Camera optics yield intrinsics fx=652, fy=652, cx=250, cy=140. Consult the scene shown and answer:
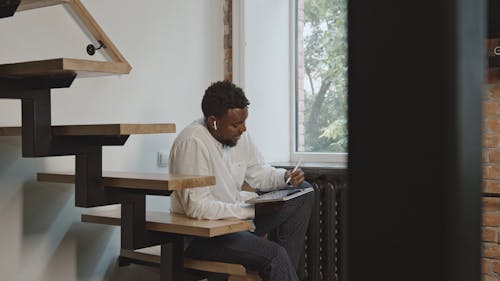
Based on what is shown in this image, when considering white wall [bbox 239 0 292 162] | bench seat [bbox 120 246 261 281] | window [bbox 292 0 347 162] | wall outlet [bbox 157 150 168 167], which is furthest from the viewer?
window [bbox 292 0 347 162]

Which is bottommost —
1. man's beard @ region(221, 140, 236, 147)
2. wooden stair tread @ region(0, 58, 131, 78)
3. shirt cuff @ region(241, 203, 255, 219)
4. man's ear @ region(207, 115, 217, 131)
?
shirt cuff @ region(241, 203, 255, 219)

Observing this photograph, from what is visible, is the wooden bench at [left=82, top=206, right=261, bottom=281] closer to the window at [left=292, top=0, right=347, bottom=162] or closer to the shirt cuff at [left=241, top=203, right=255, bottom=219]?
the shirt cuff at [left=241, top=203, right=255, bottom=219]

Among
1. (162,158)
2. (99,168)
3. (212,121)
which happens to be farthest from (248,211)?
(162,158)

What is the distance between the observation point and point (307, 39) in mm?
4324

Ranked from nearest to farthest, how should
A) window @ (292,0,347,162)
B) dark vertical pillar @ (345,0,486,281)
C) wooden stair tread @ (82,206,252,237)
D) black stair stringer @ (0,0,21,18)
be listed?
dark vertical pillar @ (345,0,486,281)
black stair stringer @ (0,0,21,18)
wooden stair tread @ (82,206,252,237)
window @ (292,0,347,162)

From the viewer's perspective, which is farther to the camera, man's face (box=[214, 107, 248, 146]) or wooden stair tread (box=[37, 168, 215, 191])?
man's face (box=[214, 107, 248, 146])

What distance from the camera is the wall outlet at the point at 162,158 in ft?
11.4

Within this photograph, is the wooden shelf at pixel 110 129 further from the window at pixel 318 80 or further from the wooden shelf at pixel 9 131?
the window at pixel 318 80

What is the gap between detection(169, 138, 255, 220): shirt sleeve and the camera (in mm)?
2707

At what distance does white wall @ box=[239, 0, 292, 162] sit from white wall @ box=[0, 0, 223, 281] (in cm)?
22

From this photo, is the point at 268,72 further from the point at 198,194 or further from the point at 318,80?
the point at 198,194

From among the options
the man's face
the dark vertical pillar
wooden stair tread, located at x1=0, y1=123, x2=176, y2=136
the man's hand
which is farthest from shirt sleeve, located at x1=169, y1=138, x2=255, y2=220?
the dark vertical pillar

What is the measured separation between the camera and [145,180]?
2.43m

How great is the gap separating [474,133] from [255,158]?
122 inches
